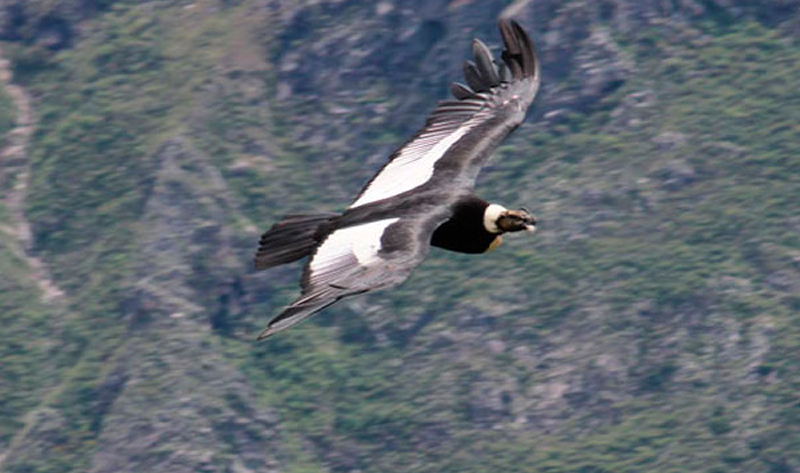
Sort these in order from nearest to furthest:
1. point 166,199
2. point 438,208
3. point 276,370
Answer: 1. point 438,208
2. point 276,370
3. point 166,199

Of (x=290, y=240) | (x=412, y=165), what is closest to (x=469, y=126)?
(x=412, y=165)

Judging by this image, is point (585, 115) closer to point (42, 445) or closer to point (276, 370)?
point (276, 370)

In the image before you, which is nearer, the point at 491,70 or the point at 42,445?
the point at 491,70

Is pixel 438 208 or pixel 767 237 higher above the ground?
pixel 438 208

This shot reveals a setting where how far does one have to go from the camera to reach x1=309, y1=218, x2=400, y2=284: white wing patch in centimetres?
2458

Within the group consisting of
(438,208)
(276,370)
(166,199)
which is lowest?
(276,370)

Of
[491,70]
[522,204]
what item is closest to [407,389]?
[522,204]

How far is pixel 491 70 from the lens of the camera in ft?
102

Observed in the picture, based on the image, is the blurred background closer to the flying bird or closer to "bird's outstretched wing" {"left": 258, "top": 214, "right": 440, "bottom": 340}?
the flying bird

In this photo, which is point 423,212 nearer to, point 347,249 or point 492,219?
point 492,219

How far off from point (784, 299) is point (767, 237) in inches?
175

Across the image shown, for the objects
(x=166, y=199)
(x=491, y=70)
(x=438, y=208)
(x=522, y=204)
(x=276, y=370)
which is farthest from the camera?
(x=166, y=199)

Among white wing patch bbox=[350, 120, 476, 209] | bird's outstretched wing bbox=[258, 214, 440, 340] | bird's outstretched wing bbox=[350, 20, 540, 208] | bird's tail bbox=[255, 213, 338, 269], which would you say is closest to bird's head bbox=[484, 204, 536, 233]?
bird's outstretched wing bbox=[258, 214, 440, 340]

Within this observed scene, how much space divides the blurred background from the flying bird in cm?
4916
